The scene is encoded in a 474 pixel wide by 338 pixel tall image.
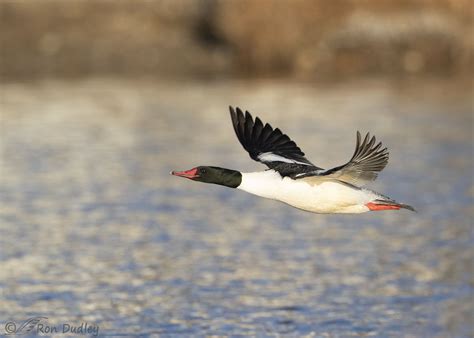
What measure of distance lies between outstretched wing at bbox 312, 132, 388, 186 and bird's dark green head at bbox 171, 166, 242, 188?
776mm

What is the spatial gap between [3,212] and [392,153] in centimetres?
1011

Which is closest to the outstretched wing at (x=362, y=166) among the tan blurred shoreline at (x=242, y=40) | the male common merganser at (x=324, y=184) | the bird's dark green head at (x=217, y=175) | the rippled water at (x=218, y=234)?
the male common merganser at (x=324, y=184)

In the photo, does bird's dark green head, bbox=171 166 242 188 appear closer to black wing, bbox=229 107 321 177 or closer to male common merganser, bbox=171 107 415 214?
male common merganser, bbox=171 107 415 214

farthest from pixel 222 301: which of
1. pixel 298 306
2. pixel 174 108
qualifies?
pixel 174 108

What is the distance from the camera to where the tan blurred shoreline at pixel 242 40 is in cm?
4522

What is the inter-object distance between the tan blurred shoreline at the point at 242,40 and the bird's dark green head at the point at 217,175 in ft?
105

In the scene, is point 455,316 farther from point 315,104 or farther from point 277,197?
point 315,104

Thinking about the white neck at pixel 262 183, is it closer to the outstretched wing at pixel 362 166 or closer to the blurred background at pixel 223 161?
the outstretched wing at pixel 362 166

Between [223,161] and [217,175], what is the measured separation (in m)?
13.8

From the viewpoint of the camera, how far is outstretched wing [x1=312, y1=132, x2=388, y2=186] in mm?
11242
